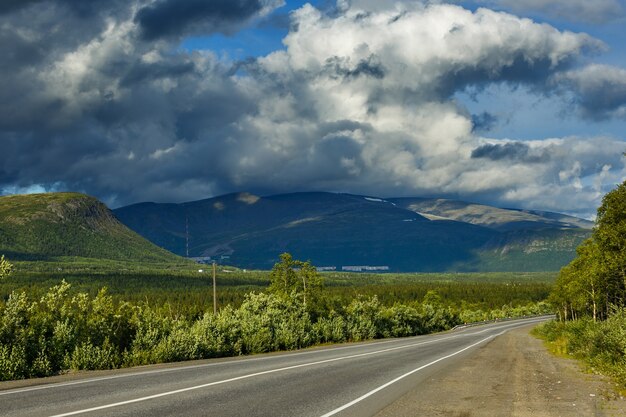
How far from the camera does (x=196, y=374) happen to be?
23109 mm

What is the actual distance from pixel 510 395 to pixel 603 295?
203 ft

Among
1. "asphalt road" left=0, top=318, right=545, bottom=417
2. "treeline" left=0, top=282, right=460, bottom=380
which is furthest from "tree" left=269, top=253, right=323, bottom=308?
"asphalt road" left=0, top=318, right=545, bottom=417

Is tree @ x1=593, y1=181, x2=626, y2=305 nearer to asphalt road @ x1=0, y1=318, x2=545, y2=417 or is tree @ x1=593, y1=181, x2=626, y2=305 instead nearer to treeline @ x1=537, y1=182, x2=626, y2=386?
treeline @ x1=537, y1=182, x2=626, y2=386

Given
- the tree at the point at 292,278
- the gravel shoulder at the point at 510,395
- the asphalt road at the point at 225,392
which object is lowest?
the gravel shoulder at the point at 510,395

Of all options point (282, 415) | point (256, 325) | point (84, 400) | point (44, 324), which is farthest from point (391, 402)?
point (256, 325)

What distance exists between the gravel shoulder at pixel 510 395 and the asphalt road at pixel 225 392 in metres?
0.79

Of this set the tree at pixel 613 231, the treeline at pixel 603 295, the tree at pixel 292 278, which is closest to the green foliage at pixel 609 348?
the treeline at pixel 603 295

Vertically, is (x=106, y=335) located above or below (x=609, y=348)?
above

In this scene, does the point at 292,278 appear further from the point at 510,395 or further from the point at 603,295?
the point at 510,395

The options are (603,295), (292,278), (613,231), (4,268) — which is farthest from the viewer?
(292,278)

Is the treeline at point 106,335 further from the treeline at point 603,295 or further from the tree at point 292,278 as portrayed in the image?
the tree at point 292,278

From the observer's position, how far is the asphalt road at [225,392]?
15.2 m

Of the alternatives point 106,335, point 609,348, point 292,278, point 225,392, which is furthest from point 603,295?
point 225,392

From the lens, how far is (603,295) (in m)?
75.1
